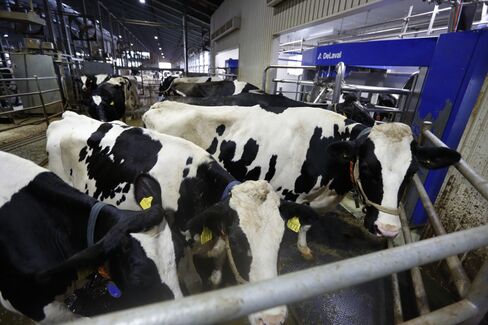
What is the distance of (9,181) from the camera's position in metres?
1.53

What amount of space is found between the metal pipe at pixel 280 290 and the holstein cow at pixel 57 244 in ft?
2.46

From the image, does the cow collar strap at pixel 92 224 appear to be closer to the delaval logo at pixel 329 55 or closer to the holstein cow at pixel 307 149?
the holstein cow at pixel 307 149

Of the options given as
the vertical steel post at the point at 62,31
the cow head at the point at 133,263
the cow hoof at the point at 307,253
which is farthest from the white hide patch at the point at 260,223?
the vertical steel post at the point at 62,31

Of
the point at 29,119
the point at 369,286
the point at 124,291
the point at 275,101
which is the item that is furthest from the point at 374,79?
the point at 29,119

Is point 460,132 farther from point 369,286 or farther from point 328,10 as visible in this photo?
point 328,10

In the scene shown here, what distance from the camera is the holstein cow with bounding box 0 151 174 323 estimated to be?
3.74ft

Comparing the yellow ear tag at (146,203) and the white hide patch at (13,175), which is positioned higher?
A: the white hide patch at (13,175)

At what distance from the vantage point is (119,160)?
2053 mm

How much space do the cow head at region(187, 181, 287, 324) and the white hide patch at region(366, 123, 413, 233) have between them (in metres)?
0.91

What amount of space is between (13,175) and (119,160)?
66cm

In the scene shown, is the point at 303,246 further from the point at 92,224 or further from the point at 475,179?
the point at 92,224

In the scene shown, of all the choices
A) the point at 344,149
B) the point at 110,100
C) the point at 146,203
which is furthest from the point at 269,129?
the point at 110,100

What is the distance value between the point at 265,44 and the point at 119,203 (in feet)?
25.5

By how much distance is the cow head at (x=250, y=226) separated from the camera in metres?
1.27
